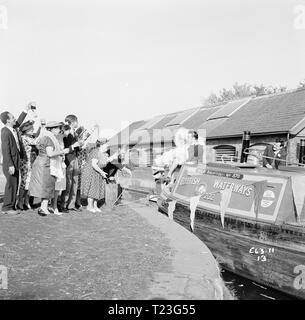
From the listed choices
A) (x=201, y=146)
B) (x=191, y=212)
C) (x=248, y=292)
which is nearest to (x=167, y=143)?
(x=201, y=146)

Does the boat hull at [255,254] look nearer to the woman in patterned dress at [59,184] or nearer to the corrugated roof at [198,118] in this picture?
the woman in patterned dress at [59,184]

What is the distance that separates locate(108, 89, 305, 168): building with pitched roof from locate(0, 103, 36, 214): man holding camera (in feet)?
27.4

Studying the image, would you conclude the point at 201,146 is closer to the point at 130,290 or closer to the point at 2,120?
the point at 2,120

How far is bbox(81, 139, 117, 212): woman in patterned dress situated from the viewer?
21.9ft

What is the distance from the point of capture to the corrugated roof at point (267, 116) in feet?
56.4

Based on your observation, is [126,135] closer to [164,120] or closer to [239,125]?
[164,120]

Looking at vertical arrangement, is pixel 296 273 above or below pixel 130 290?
below

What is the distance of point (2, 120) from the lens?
611 cm

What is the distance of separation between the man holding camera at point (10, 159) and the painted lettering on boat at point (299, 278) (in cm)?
445

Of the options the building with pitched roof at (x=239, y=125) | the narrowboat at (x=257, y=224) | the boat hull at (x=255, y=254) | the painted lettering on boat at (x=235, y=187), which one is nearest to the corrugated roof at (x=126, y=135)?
the building with pitched roof at (x=239, y=125)

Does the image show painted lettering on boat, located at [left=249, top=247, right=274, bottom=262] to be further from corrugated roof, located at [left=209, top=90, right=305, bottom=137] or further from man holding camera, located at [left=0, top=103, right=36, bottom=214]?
corrugated roof, located at [left=209, top=90, right=305, bottom=137]

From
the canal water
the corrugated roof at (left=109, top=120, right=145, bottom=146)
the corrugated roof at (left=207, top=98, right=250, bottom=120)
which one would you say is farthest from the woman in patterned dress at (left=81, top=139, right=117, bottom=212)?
the corrugated roof at (left=109, top=120, right=145, bottom=146)

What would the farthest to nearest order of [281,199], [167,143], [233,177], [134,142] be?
[134,142] → [167,143] → [233,177] → [281,199]
